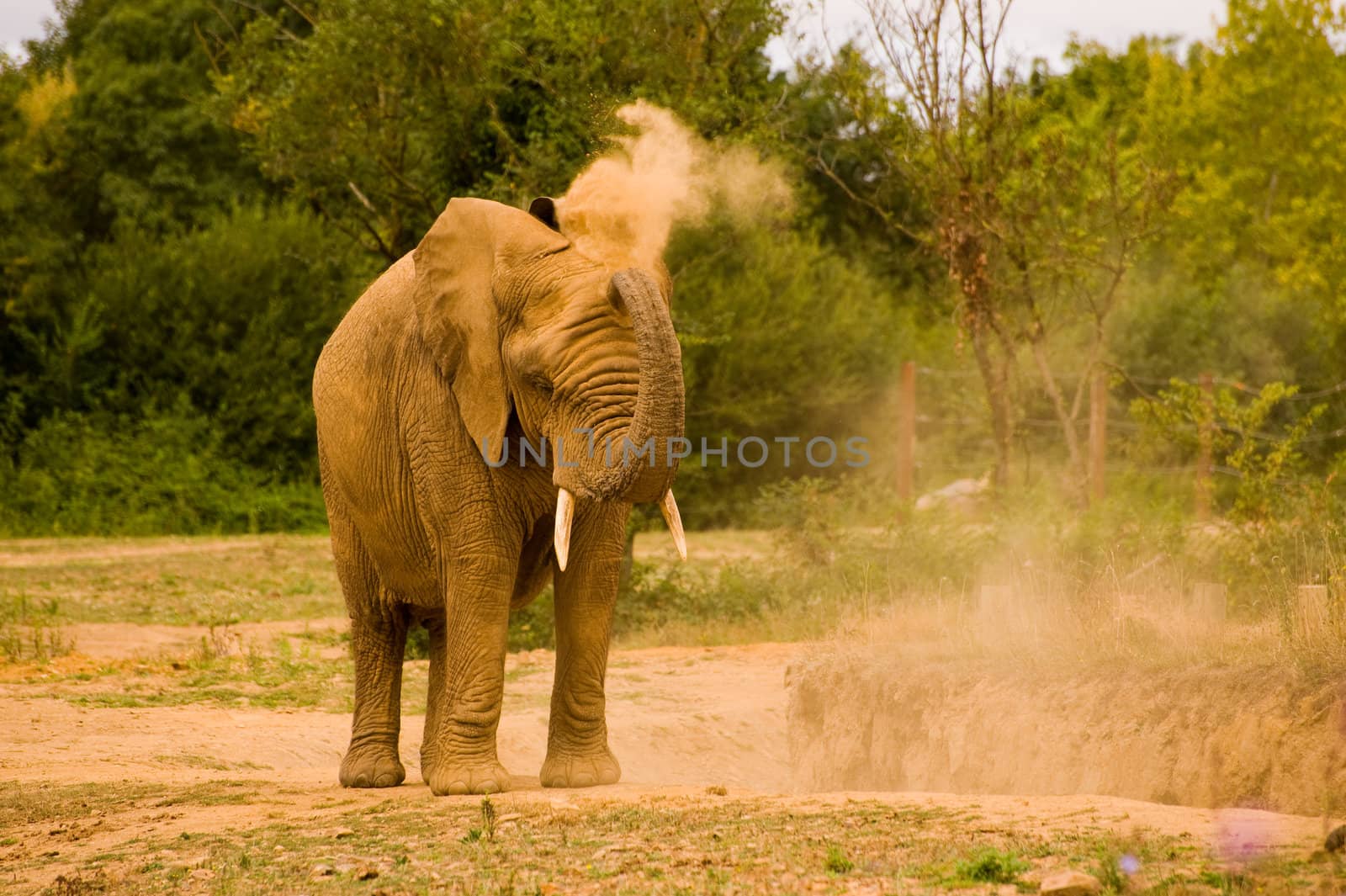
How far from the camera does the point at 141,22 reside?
34375mm

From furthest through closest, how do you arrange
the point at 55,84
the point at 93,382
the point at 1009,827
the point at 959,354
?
1. the point at 55,84
2. the point at 93,382
3. the point at 959,354
4. the point at 1009,827

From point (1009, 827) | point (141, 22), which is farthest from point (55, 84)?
point (1009, 827)

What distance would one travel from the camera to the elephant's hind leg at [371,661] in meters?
8.97

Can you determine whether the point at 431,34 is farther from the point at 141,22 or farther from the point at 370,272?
the point at 141,22

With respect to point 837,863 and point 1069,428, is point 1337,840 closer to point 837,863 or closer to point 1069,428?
point 837,863

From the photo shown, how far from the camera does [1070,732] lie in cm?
884

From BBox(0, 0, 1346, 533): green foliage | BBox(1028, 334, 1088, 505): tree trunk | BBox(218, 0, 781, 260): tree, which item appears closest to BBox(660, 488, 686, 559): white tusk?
BBox(0, 0, 1346, 533): green foliage

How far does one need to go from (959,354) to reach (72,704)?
10.6 metres

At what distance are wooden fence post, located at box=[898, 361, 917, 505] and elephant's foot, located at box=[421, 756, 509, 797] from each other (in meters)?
12.2

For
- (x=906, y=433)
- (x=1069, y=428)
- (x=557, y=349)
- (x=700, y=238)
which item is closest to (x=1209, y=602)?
(x=557, y=349)

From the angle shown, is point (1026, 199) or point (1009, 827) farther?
point (1026, 199)

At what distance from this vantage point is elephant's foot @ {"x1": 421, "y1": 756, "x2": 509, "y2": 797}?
776 centimetres

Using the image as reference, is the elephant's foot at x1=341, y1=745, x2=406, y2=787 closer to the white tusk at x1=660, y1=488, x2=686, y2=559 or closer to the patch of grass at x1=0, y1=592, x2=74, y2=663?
the white tusk at x1=660, y1=488, x2=686, y2=559

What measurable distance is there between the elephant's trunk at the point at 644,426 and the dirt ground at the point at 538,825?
4.37 ft
